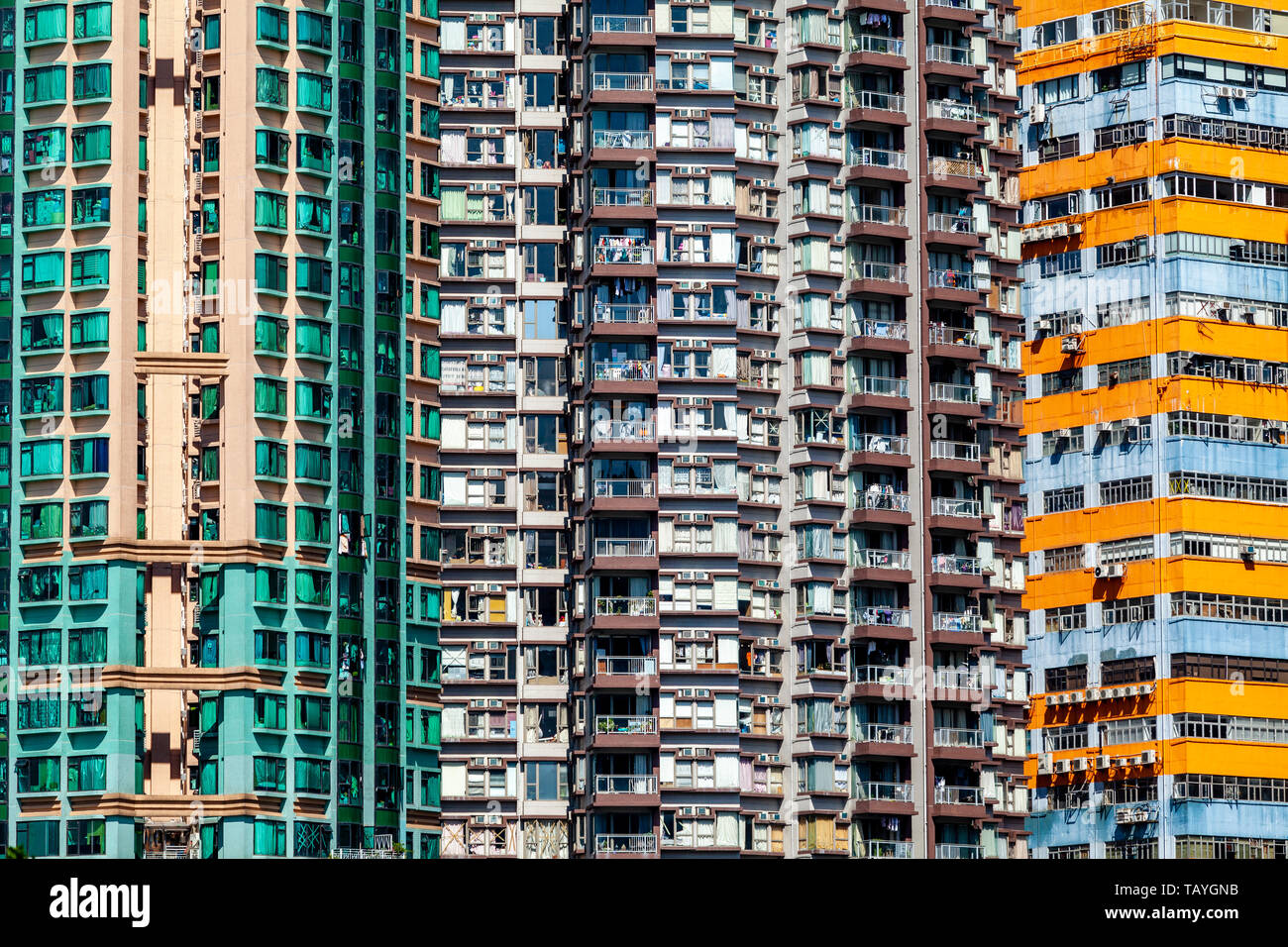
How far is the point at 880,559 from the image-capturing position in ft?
435

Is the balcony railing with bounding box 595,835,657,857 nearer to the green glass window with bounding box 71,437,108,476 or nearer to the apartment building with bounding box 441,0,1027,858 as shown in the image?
the apartment building with bounding box 441,0,1027,858

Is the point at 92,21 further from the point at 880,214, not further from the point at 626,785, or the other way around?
the point at 626,785

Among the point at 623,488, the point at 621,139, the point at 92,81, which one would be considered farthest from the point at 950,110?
the point at 92,81

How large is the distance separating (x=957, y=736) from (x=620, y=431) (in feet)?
68.1

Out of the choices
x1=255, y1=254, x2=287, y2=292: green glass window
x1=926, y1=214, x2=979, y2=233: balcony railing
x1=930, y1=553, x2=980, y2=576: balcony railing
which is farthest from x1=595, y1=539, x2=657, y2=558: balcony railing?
x1=255, y1=254, x2=287, y2=292: green glass window

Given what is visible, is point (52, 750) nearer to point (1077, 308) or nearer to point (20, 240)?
point (20, 240)

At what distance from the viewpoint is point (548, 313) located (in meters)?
127

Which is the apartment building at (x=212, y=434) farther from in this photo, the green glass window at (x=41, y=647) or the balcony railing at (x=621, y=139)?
the balcony railing at (x=621, y=139)
